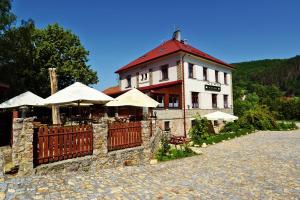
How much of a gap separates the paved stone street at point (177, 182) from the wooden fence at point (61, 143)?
0.78 metres

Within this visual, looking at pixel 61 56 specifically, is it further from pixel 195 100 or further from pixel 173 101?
pixel 195 100

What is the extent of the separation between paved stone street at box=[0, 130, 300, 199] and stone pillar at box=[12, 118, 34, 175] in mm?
463

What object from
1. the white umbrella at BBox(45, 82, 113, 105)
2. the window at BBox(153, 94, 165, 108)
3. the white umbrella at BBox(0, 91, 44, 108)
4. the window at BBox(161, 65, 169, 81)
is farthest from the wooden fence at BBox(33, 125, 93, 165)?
the window at BBox(161, 65, 169, 81)

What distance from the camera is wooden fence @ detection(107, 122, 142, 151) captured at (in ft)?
32.6

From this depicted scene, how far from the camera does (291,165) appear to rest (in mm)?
9883

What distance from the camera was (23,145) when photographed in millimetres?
7242

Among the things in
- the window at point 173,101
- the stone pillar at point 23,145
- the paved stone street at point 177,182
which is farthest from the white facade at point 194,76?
the stone pillar at point 23,145

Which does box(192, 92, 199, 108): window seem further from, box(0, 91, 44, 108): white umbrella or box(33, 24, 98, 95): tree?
box(0, 91, 44, 108): white umbrella

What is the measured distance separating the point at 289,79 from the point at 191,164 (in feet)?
336

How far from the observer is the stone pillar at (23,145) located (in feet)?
23.5

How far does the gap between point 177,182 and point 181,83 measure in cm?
1609

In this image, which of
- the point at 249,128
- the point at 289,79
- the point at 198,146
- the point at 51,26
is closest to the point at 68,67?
the point at 51,26

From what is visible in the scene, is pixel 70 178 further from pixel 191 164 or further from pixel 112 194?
pixel 191 164

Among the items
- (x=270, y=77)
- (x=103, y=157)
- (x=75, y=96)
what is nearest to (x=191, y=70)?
(x=75, y=96)
